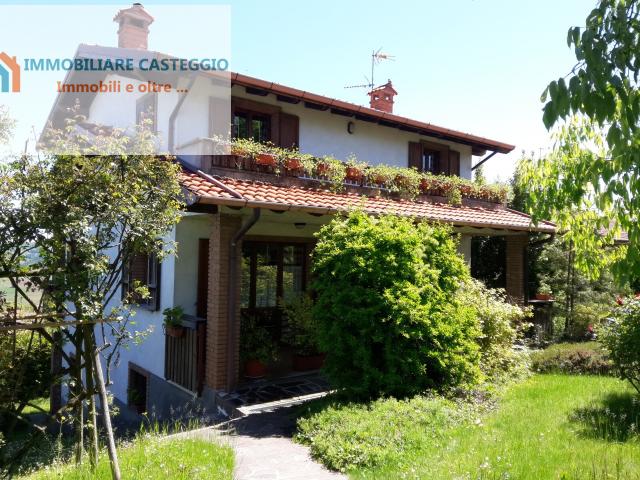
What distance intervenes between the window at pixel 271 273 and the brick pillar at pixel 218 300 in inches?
69.3

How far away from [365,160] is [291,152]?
2.95m

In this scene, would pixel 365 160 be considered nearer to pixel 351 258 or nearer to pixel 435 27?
pixel 351 258

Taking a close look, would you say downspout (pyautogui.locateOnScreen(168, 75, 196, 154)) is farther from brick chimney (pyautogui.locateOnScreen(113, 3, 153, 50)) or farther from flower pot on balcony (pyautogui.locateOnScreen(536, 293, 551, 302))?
flower pot on balcony (pyautogui.locateOnScreen(536, 293, 551, 302))

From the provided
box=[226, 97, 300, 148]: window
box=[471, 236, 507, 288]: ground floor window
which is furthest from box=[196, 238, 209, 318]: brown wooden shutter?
box=[471, 236, 507, 288]: ground floor window

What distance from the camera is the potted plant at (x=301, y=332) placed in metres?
8.99

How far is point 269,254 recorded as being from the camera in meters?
10.3

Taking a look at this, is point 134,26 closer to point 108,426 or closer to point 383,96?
point 383,96

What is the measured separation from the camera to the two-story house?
8.09m

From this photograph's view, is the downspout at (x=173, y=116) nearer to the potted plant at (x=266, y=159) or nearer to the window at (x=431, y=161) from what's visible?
the potted plant at (x=266, y=159)

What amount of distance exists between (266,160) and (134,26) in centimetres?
718

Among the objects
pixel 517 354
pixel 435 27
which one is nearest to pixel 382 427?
pixel 435 27

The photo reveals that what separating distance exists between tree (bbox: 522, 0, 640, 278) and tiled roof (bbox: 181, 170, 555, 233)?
525 mm

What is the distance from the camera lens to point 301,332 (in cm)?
1002

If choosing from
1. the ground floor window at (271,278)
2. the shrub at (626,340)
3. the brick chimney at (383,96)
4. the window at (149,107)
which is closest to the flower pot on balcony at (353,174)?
the ground floor window at (271,278)
